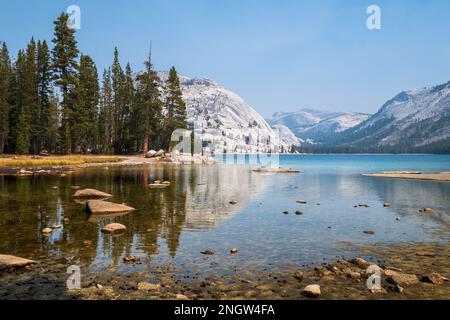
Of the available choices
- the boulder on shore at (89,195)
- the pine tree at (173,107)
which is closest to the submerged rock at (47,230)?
the boulder on shore at (89,195)

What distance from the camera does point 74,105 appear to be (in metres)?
85.9

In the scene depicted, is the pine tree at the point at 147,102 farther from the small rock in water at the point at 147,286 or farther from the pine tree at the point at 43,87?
the small rock in water at the point at 147,286

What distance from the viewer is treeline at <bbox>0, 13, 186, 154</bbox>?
81.8 metres

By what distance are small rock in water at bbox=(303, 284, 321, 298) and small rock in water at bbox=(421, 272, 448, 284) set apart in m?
3.89

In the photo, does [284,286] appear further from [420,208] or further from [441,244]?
[420,208]

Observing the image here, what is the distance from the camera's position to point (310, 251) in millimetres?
16156

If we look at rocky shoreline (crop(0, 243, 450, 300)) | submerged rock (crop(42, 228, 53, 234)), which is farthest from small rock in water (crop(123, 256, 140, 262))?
submerged rock (crop(42, 228, 53, 234))

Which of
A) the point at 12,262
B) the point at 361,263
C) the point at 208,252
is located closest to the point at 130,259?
the point at 208,252

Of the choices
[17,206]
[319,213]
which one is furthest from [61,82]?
[319,213]

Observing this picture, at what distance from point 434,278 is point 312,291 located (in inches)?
174

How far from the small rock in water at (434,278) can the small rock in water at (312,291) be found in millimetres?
3893

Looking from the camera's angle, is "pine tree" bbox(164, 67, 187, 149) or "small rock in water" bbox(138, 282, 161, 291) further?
"pine tree" bbox(164, 67, 187, 149)

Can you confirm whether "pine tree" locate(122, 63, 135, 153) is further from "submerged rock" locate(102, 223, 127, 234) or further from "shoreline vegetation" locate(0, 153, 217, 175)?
"submerged rock" locate(102, 223, 127, 234)
